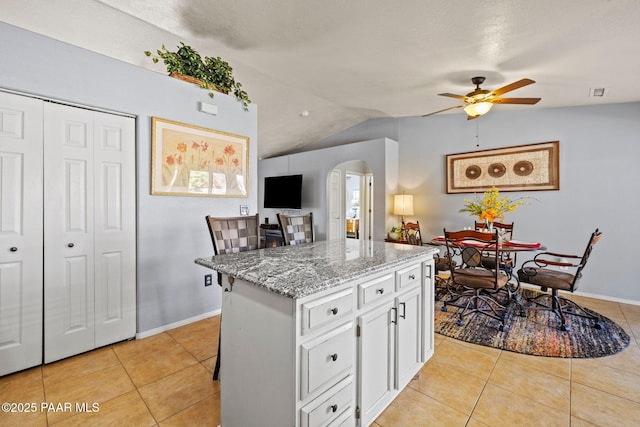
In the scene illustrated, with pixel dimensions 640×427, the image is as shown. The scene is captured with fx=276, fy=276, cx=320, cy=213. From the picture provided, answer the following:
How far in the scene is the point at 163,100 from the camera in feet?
8.47

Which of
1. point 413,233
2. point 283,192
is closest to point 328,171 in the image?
point 283,192

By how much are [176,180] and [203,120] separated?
0.69 m

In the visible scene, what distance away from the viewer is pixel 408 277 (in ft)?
5.55

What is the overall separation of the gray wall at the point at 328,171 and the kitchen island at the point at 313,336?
369 cm

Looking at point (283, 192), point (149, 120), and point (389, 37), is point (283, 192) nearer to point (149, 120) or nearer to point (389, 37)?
point (149, 120)

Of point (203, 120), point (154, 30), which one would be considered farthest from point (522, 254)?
point (154, 30)

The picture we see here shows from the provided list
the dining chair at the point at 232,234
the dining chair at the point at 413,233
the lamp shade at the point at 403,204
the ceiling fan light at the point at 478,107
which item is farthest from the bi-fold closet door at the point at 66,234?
the lamp shade at the point at 403,204

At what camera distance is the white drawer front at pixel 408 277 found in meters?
1.60

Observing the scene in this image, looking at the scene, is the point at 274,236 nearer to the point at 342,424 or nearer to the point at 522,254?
the point at 522,254

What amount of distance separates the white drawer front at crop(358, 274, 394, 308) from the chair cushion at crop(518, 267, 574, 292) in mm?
2252

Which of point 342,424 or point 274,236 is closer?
point 342,424

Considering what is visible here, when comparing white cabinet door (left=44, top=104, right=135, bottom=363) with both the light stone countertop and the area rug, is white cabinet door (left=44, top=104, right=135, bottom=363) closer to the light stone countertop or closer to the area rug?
the light stone countertop

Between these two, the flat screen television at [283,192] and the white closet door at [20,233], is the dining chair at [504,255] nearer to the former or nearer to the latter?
the flat screen television at [283,192]

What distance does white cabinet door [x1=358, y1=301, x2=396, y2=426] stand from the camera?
133 cm
